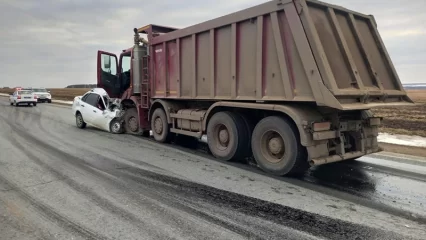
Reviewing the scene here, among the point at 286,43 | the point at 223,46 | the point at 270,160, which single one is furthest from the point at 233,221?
the point at 223,46

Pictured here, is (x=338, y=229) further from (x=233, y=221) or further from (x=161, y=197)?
(x=161, y=197)

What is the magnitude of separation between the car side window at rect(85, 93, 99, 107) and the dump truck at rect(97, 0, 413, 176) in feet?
16.4

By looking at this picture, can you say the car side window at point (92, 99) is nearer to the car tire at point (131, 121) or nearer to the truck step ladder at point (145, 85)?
the car tire at point (131, 121)

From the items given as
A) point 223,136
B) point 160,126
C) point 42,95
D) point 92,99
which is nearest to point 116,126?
point 92,99

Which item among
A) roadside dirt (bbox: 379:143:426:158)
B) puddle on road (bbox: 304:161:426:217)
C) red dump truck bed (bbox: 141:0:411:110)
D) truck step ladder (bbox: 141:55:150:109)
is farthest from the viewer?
truck step ladder (bbox: 141:55:150:109)

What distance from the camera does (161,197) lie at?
4766 millimetres

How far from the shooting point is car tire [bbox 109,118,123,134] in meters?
11.7

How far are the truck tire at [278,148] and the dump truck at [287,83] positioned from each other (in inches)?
0.7

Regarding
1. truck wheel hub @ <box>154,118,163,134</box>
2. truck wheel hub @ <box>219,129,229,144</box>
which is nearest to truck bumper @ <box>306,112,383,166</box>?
truck wheel hub @ <box>219,129,229,144</box>

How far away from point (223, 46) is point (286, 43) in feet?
5.99

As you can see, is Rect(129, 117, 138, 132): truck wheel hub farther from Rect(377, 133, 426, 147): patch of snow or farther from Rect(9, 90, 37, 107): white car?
Rect(9, 90, 37, 107): white car

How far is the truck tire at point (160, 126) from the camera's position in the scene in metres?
9.66

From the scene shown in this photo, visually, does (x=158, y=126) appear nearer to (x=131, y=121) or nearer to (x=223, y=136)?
(x=131, y=121)

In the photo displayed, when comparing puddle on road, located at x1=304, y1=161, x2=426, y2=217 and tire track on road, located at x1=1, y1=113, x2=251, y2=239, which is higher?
tire track on road, located at x1=1, y1=113, x2=251, y2=239
